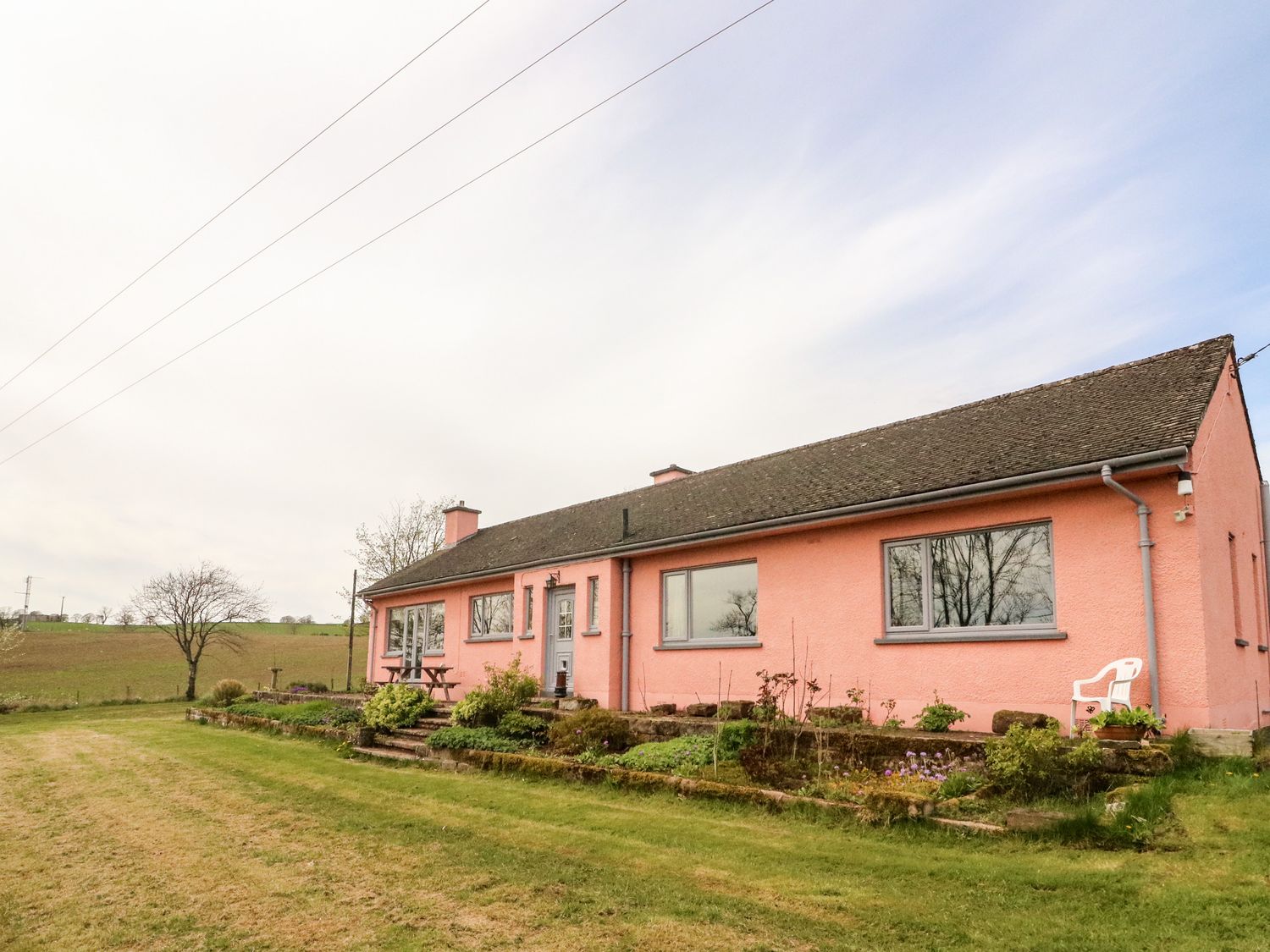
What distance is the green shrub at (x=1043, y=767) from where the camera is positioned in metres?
7.35

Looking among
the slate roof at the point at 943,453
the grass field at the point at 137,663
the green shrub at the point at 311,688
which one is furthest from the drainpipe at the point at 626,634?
the grass field at the point at 137,663

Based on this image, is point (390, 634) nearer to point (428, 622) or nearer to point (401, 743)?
point (428, 622)

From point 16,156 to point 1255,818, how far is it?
14797 millimetres

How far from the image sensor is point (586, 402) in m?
18.0

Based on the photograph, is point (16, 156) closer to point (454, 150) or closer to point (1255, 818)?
point (454, 150)

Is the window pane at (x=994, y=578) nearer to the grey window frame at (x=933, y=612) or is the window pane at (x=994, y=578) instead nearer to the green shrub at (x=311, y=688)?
the grey window frame at (x=933, y=612)

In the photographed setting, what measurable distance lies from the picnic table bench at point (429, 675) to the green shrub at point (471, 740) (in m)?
4.07

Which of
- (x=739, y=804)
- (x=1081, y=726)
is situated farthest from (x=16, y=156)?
(x=1081, y=726)

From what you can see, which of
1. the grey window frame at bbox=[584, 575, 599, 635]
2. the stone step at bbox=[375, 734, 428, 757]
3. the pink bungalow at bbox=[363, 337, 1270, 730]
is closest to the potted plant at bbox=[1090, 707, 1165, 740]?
the pink bungalow at bbox=[363, 337, 1270, 730]

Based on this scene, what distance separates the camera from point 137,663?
4094 centimetres

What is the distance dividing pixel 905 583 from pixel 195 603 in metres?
33.3

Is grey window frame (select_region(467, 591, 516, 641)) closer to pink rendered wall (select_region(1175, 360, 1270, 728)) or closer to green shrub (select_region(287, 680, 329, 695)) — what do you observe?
green shrub (select_region(287, 680, 329, 695))

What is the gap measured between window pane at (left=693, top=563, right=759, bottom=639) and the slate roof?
869 millimetres

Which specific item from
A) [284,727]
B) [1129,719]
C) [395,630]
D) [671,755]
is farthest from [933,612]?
[395,630]
